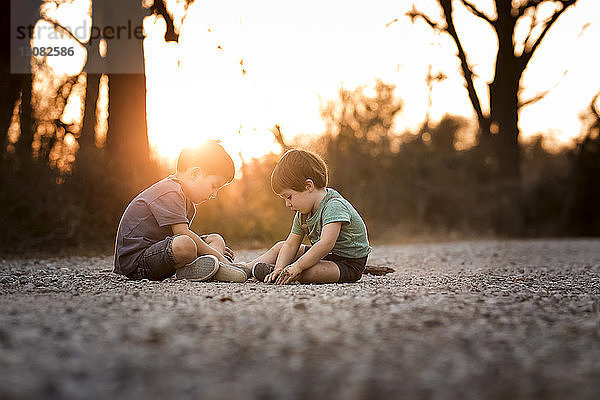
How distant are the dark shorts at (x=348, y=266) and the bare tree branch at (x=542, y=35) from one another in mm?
12344

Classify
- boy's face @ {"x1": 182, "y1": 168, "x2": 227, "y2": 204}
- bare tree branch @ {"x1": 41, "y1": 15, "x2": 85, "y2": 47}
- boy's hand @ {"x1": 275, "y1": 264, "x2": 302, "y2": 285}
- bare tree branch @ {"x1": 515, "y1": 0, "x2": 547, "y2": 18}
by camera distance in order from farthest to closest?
bare tree branch @ {"x1": 515, "y1": 0, "x2": 547, "y2": 18} < bare tree branch @ {"x1": 41, "y1": 15, "x2": 85, "y2": 47} < boy's face @ {"x1": 182, "y1": 168, "x2": 227, "y2": 204} < boy's hand @ {"x1": 275, "y1": 264, "x2": 302, "y2": 285}

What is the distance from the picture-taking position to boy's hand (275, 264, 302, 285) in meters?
3.97

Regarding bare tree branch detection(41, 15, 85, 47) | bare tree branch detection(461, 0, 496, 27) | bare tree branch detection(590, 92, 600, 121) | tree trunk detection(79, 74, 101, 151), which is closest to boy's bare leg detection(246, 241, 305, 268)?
tree trunk detection(79, 74, 101, 151)

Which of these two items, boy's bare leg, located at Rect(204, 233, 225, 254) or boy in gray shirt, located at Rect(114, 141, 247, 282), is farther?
boy's bare leg, located at Rect(204, 233, 225, 254)

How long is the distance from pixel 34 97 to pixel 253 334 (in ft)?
25.3

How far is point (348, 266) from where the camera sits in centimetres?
430

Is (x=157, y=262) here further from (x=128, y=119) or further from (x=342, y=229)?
(x=128, y=119)

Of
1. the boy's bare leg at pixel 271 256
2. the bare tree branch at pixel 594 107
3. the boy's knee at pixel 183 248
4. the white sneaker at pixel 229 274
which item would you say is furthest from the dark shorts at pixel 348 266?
the bare tree branch at pixel 594 107

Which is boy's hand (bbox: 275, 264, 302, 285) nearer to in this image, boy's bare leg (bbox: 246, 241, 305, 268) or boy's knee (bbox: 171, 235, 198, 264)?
boy's bare leg (bbox: 246, 241, 305, 268)

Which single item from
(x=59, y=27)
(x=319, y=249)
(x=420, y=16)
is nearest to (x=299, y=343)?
(x=319, y=249)

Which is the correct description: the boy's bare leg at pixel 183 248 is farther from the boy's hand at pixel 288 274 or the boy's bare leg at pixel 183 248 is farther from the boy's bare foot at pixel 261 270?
the boy's hand at pixel 288 274

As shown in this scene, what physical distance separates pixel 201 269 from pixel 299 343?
2.20 meters

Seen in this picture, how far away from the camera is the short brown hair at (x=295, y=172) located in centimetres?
407

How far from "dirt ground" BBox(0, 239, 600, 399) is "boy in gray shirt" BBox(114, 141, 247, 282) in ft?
1.59
